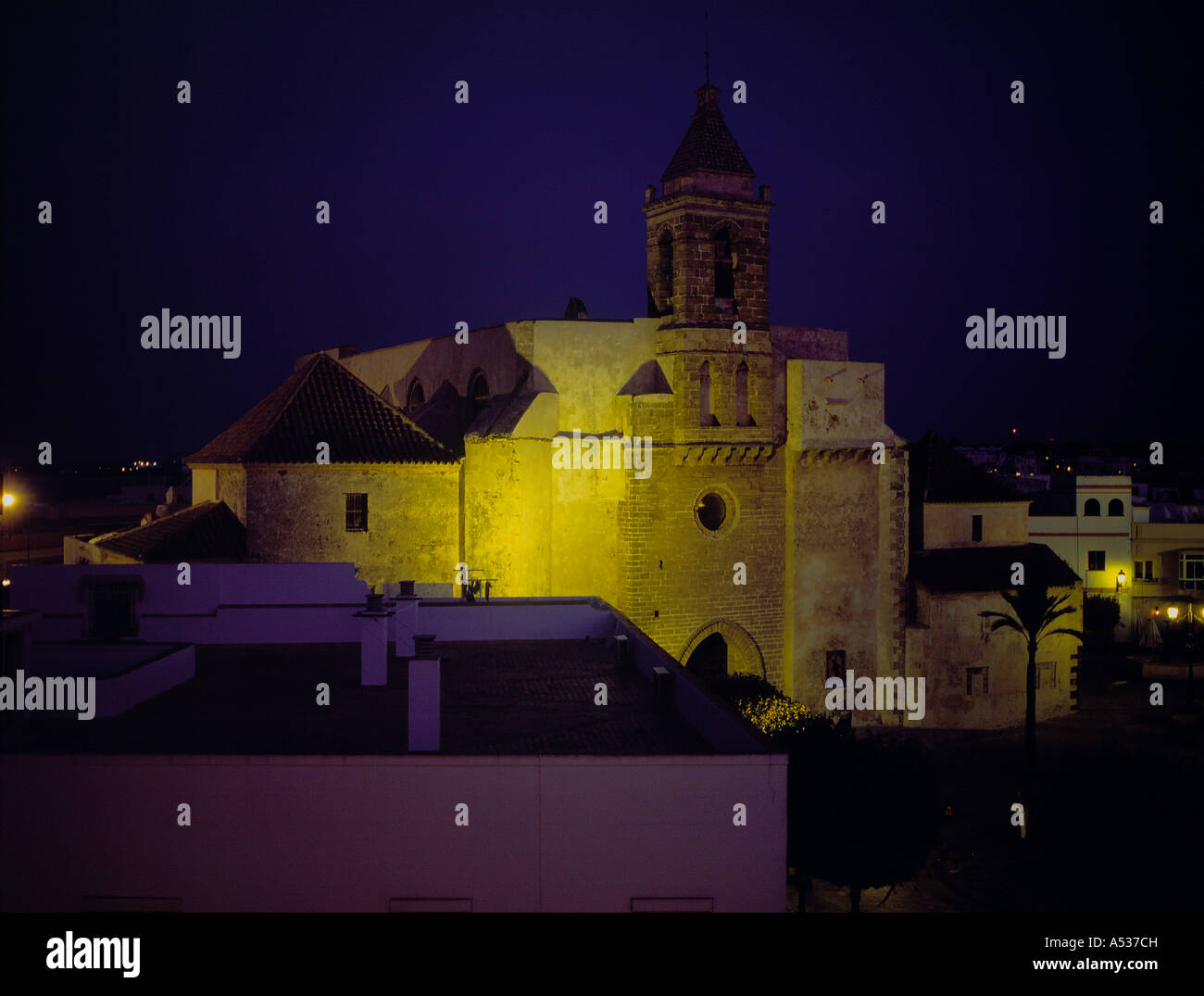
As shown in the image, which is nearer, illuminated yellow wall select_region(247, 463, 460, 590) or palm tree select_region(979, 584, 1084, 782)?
illuminated yellow wall select_region(247, 463, 460, 590)

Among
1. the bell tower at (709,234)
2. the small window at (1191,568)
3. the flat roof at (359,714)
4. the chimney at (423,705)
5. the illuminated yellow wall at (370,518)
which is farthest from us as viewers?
the small window at (1191,568)

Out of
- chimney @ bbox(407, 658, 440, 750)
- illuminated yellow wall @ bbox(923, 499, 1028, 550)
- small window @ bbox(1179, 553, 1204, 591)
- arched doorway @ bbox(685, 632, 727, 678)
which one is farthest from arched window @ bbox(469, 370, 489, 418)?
small window @ bbox(1179, 553, 1204, 591)

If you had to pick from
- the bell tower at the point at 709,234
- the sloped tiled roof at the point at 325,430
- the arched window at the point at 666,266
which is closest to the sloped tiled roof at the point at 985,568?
the bell tower at the point at 709,234

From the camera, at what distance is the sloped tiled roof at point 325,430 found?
25.7 meters

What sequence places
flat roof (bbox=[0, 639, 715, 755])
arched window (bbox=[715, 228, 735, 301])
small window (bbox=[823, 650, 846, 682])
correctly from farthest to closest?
small window (bbox=[823, 650, 846, 682]) → arched window (bbox=[715, 228, 735, 301]) → flat roof (bbox=[0, 639, 715, 755])

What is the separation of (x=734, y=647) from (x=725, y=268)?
406 inches

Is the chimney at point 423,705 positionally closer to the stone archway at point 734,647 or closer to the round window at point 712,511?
the stone archway at point 734,647

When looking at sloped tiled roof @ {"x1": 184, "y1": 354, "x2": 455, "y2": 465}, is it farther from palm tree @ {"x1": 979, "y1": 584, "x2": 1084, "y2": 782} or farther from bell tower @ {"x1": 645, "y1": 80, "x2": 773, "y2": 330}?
palm tree @ {"x1": 979, "y1": 584, "x2": 1084, "y2": 782}

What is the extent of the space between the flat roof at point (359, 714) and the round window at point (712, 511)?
11139 mm

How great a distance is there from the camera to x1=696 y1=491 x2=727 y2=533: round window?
93.4ft

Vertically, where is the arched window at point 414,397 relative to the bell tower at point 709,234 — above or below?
below

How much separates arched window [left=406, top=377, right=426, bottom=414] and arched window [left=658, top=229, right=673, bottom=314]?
9653mm

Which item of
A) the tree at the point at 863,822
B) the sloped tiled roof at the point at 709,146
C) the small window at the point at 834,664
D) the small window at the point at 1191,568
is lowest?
the tree at the point at 863,822

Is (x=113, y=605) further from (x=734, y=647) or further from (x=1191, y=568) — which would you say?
(x=1191, y=568)
